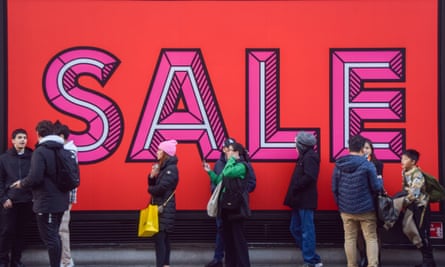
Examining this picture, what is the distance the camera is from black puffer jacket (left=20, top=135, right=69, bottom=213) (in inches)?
314

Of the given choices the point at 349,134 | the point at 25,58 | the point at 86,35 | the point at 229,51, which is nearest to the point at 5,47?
the point at 25,58

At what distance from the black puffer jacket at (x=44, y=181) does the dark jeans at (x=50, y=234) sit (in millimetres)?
85

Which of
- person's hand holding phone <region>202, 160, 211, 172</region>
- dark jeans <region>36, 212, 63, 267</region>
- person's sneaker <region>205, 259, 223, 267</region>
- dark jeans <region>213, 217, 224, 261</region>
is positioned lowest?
person's sneaker <region>205, 259, 223, 267</region>

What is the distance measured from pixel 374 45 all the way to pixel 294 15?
121cm

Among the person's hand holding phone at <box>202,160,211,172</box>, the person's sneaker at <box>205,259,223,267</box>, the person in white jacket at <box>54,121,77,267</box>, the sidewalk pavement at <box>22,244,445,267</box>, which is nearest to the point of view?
the person in white jacket at <box>54,121,77,267</box>

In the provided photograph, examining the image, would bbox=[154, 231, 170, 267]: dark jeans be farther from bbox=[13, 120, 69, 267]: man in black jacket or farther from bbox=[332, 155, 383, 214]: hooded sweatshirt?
bbox=[332, 155, 383, 214]: hooded sweatshirt

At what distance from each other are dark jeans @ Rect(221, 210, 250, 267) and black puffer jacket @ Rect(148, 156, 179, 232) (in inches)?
27.5

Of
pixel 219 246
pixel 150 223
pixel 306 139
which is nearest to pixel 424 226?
pixel 306 139

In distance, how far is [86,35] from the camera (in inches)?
385

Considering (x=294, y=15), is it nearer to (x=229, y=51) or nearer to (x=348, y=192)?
(x=229, y=51)

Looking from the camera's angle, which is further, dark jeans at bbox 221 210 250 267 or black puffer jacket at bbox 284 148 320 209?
black puffer jacket at bbox 284 148 320 209

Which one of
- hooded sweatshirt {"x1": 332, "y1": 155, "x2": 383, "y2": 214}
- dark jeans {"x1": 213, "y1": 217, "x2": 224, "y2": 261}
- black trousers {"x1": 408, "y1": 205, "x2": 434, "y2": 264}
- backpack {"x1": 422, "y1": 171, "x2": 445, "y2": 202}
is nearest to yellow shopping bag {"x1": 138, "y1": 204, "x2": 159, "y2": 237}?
dark jeans {"x1": 213, "y1": 217, "x2": 224, "y2": 261}

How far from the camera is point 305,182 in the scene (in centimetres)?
918

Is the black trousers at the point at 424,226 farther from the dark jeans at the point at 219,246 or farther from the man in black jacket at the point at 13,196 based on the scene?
the man in black jacket at the point at 13,196
